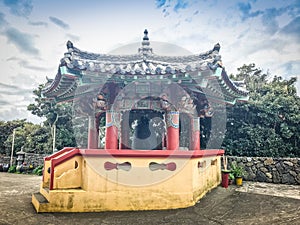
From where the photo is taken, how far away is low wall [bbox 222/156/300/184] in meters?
8.94

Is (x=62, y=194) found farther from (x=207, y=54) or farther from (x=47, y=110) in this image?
(x=47, y=110)

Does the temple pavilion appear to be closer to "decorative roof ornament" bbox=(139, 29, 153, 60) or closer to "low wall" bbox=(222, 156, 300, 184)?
"decorative roof ornament" bbox=(139, 29, 153, 60)

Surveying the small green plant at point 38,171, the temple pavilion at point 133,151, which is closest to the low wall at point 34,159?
the small green plant at point 38,171

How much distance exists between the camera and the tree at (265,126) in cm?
1119

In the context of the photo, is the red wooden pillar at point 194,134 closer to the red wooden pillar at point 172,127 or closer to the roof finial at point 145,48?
the red wooden pillar at point 172,127

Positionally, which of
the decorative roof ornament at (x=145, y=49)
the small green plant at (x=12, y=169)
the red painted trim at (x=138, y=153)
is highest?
the decorative roof ornament at (x=145, y=49)

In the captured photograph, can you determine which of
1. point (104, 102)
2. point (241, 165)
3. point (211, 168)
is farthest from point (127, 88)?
point (241, 165)

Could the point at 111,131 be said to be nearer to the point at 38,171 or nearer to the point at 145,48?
the point at 145,48

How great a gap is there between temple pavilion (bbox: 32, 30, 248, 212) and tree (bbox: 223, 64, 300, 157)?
570 cm

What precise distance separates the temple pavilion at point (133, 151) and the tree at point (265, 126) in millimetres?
5698

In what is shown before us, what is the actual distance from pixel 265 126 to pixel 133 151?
30.2 ft

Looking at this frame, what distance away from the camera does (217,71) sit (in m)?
4.87

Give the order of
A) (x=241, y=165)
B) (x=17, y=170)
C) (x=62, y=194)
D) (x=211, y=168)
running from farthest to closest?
(x=17, y=170) → (x=241, y=165) → (x=211, y=168) → (x=62, y=194)

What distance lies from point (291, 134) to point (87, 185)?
1006cm
